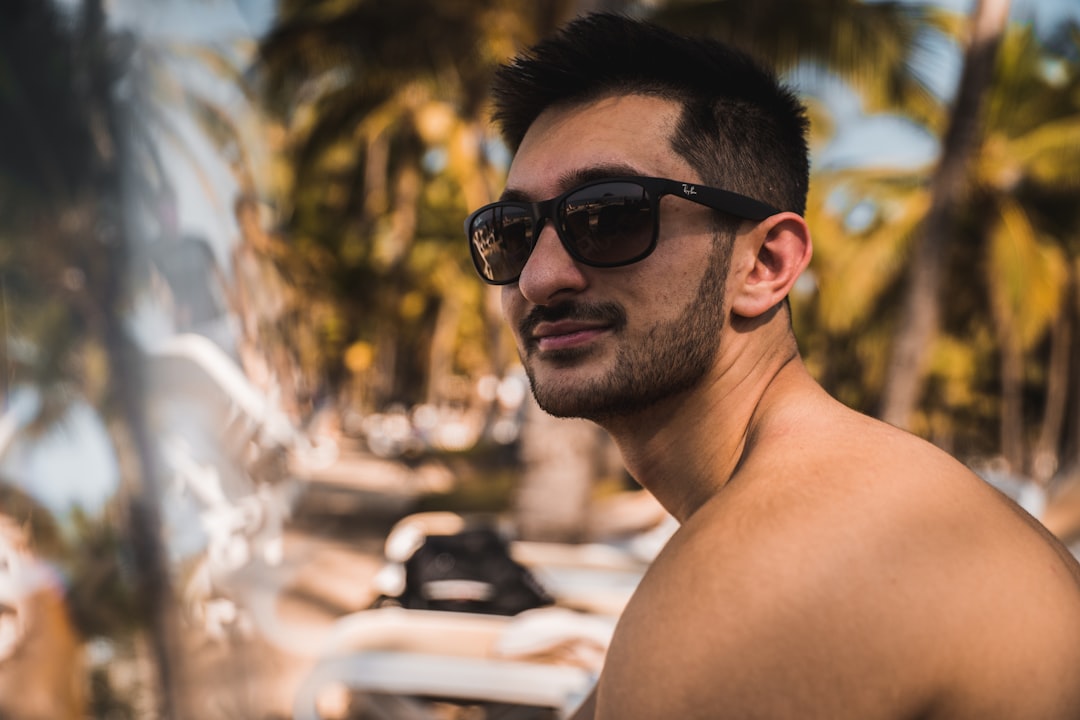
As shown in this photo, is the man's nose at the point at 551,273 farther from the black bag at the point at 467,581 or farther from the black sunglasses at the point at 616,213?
the black bag at the point at 467,581

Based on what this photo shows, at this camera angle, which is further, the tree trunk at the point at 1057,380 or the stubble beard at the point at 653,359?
the tree trunk at the point at 1057,380

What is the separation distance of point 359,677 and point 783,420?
11.4ft

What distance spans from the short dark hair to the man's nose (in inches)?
8.8

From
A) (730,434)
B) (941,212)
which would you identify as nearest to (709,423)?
(730,434)

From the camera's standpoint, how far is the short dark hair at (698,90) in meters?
1.38

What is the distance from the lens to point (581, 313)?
4.40 feet

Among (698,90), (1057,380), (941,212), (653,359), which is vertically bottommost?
(1057,380)

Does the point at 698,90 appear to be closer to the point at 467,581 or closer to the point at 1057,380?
the point at 467,581

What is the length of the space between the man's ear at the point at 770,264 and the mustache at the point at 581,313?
0.56 feet

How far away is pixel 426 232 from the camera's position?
2525 cm

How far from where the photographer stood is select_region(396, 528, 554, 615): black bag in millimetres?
5633

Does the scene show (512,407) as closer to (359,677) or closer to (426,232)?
(426,232)

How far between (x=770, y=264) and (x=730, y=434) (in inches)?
10.2

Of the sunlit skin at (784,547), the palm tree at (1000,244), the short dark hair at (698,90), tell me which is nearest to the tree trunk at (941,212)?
the palm tree at (1000,244)
